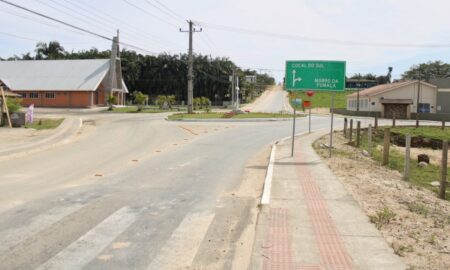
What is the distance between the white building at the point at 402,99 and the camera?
63800mm

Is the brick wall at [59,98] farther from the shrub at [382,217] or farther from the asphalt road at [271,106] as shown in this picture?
the shrub at [382,217]

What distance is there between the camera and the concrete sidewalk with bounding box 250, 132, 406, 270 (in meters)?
6.21

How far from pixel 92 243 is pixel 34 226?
4.53 feet

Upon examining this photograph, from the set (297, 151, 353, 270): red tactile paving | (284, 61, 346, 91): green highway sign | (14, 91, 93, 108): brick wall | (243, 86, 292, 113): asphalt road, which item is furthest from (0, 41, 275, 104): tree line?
(297, 151, 353, 270): red tactile paving

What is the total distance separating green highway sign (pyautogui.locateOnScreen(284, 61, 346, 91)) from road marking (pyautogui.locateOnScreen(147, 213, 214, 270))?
1042 centimetres

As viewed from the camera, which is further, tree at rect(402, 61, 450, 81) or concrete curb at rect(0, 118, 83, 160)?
tree at rect(402, 61, 450, 81)

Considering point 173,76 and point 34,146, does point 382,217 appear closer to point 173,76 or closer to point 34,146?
point 34,146

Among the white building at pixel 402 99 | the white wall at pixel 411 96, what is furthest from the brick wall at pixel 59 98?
the white building at pixel 402 99

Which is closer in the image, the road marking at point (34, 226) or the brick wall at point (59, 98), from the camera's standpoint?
the road marking at point (34, 226)

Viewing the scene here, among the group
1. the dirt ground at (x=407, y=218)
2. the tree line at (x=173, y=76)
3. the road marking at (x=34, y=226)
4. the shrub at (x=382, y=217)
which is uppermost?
the tree line at (x=173, y=76)

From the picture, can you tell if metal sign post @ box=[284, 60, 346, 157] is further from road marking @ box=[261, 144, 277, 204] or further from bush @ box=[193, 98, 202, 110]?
bush @ box=[193, 98, 202, 110]

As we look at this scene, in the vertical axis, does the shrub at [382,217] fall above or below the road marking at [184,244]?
above

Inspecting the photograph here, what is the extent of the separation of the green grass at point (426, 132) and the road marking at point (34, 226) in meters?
36.0

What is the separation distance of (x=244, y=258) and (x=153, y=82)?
10036cm
